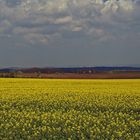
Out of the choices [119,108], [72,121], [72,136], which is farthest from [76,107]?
[72,136]

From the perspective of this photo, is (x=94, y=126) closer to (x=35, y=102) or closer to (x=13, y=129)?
(x=13, y=129)

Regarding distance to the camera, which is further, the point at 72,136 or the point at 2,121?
the point at 2,121

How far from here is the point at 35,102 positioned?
23.1 meters

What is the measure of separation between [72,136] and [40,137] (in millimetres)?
995

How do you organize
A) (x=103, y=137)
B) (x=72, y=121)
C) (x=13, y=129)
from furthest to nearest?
1. (x=72, y=121)
2. (x=13, y=129)
3. (x=103, y=137)

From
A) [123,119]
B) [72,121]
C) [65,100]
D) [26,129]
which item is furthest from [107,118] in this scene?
[65,100]

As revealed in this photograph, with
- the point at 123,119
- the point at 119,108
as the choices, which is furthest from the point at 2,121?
the point at 119,108

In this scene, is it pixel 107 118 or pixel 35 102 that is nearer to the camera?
pixel 107 118

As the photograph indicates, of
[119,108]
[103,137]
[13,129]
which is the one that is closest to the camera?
[103,137]

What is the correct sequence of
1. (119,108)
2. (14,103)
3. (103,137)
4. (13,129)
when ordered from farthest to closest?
1. (14,103)
2. (119,108)
3. (13,129)
4. (103,137)

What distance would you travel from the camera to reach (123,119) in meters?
16.3

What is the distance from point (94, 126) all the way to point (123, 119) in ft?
8.61

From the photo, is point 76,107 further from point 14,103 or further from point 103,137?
point 103,137

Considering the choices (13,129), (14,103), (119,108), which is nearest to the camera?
(13,129)
